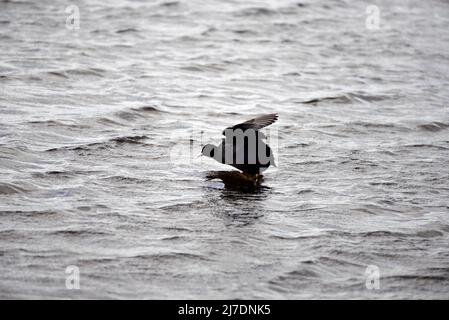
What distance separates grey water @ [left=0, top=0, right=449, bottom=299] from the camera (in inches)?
204

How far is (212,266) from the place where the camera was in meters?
5.25

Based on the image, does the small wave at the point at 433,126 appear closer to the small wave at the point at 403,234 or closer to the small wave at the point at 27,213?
the small wave at the point at 403,234

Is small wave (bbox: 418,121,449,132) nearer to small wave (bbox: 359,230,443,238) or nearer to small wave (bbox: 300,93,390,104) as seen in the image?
small wave (bbox: 300,93,390,104)

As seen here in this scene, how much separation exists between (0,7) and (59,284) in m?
9.56

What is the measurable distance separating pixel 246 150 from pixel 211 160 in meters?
0.97

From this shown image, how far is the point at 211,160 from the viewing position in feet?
25.2

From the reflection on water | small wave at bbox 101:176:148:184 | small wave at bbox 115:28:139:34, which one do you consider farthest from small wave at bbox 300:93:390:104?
small wave at bbox 115:28:139:34

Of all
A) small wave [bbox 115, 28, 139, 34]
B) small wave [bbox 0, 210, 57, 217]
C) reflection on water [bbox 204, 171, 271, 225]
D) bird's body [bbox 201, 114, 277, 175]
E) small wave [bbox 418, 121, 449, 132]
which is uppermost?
small wave [bbox 115, 28, 139, 34]

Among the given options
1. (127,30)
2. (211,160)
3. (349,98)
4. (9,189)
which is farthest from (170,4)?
(9,189)

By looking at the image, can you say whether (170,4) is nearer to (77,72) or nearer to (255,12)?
(255,12)

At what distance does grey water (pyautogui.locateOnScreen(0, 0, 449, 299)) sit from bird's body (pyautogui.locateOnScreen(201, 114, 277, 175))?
256mm

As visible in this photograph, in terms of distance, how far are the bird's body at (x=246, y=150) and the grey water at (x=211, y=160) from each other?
256 mm
